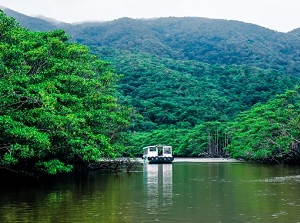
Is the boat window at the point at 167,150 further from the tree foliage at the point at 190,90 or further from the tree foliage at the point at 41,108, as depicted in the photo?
the tree foliage at the point at 41,108

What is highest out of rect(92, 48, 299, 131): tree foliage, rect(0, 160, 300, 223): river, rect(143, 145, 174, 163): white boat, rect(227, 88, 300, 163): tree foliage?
rect(92, 48, 299, 131): tree foliage

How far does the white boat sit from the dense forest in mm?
3592

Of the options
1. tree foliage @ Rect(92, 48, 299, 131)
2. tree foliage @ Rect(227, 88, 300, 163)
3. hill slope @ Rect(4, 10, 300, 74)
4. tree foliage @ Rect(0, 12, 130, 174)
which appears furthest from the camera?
hill slope @ Rect(4, 10, 300, 74)

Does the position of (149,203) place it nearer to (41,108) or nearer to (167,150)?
(41,108)

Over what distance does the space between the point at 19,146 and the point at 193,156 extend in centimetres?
5958

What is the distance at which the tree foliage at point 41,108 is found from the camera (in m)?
19.1

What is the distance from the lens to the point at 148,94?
352 ft

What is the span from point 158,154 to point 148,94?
43751 millimetres

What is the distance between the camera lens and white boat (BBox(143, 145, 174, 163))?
60062 millimetres

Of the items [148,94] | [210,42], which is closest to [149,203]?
[148,94]

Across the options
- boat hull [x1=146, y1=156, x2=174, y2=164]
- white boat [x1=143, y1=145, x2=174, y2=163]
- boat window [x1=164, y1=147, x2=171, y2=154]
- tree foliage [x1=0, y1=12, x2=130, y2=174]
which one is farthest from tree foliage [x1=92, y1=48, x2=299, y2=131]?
tree foliage [x1=0, y1=12, x2=130, y2=174]

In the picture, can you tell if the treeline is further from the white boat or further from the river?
the river

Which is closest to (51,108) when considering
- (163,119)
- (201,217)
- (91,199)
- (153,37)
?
(91,199)

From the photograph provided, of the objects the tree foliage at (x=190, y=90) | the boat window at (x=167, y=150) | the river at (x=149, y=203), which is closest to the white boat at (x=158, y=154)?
the boat window at (x=167, y=150)
